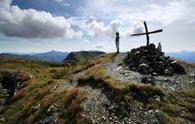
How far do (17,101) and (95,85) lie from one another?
1788 centimetres

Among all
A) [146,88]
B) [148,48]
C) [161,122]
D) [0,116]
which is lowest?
[0,116]

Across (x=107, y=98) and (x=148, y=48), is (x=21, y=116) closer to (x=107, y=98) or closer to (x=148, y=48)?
(x=107, y=98)

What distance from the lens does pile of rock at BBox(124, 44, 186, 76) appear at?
32.3 m

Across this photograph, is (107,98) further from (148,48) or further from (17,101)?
(17,101)

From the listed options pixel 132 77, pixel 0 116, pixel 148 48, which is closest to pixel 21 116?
pixel 0 116

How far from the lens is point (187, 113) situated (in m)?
20.0

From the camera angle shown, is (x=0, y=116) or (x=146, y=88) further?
(x=0, y=116)

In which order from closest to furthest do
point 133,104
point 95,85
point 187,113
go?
point 187,113
point 133,104
point 95,85

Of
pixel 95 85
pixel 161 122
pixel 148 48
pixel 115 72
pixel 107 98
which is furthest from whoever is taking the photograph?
pixel 148 48

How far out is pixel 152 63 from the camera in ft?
111

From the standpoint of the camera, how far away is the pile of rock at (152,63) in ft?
106

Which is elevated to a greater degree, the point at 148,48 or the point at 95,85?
the point at 148,48

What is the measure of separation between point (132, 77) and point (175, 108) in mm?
9507

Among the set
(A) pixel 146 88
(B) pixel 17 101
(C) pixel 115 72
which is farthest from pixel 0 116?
(A) pixel 146 88
